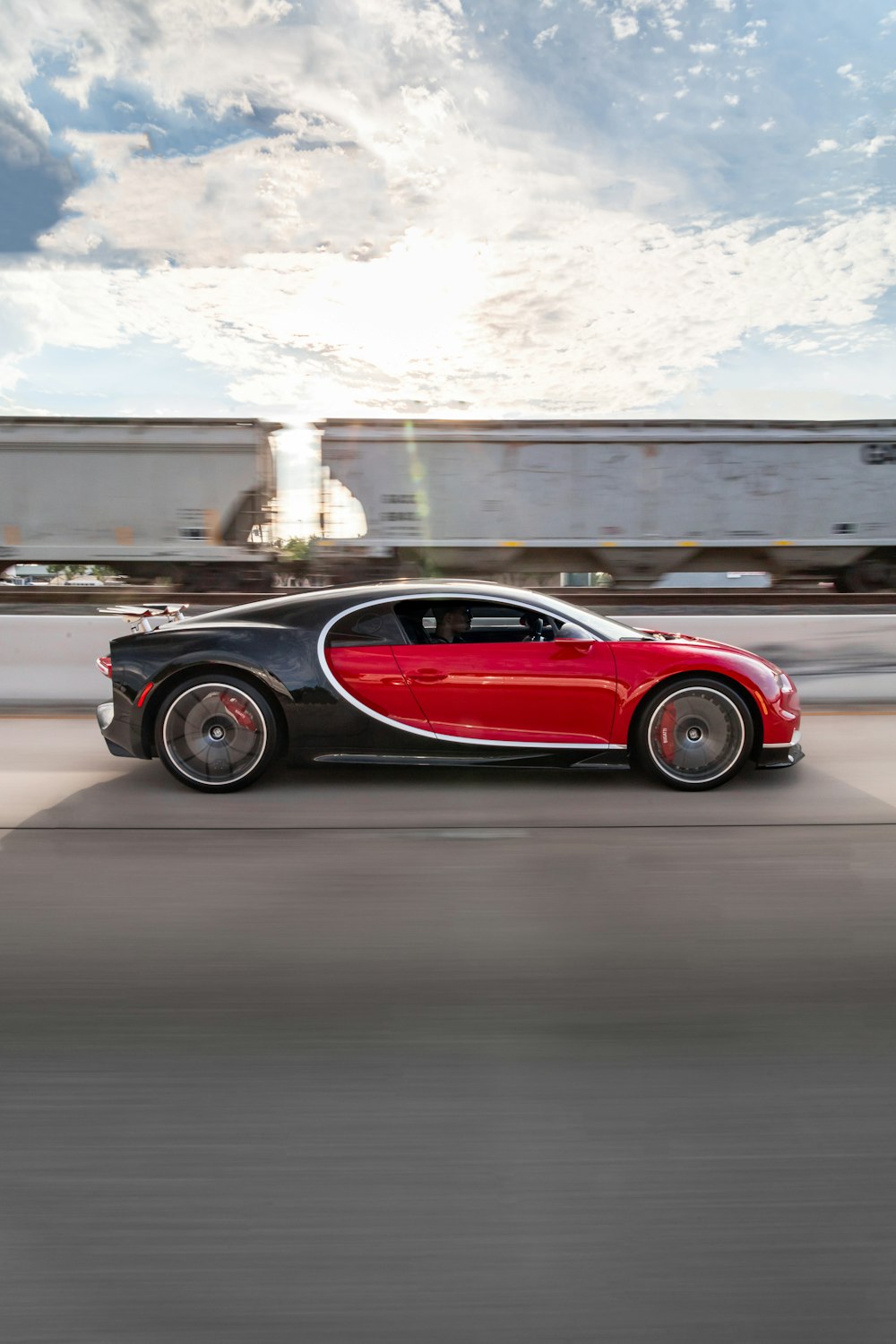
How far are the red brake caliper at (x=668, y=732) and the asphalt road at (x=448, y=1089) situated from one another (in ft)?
3.10

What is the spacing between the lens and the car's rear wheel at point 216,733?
17.3 ft

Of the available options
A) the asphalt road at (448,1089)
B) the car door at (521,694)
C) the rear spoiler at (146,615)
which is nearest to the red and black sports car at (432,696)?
the car door at (521,694)

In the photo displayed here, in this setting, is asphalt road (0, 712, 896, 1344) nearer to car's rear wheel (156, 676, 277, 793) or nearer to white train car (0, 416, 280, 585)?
car's rear wheel (156, 676, 277, 793)

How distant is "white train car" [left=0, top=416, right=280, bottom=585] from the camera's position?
17.7m

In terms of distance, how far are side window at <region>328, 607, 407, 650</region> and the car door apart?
23 cm

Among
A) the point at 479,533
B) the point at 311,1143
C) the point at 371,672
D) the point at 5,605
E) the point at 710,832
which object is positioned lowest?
the point at 311,1143

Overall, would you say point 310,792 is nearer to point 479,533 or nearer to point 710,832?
point 710,832

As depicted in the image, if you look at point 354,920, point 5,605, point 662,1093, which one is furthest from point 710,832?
point 5,605

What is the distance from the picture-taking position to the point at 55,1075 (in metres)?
2.35

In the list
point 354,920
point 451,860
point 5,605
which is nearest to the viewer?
point 354,920

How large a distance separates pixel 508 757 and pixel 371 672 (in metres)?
0.86

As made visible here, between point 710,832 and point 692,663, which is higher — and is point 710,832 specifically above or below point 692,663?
below

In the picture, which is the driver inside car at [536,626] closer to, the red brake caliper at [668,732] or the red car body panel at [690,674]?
the red car body panel at [690,674]

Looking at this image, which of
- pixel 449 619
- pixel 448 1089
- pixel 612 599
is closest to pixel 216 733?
pixel 449 619
